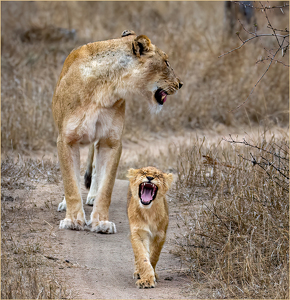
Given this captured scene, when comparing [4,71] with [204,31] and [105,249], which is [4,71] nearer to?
[204,31]

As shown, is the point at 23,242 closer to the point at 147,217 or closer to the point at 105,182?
the point at 105,182

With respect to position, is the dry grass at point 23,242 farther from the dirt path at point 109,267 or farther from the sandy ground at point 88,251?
the dirt path at point 109,267

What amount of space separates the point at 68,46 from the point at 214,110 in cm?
440

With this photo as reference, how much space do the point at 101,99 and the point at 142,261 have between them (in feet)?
6.28

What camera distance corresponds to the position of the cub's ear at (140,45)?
5020 mm

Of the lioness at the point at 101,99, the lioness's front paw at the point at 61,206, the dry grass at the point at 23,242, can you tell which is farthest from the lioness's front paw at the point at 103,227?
the lioness's front paw at the point at 61,206

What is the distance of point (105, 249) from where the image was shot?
15.2 feet

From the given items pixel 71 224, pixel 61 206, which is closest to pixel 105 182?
pixel 71 224

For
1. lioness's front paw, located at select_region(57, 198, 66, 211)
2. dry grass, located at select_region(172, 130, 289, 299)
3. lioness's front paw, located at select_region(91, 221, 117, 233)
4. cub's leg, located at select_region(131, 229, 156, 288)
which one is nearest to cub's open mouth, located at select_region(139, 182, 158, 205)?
cub's leg, located at select_region(131, 229, 156, 288)

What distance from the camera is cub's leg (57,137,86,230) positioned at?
16.5 feet

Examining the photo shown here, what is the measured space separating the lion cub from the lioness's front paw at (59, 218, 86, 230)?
1211 mm

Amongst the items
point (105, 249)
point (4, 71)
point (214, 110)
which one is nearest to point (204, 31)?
point (214, 110)

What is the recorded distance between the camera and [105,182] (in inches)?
Result: 203

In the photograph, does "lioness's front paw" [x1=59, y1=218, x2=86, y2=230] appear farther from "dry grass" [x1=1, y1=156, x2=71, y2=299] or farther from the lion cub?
the lion cub
